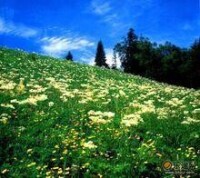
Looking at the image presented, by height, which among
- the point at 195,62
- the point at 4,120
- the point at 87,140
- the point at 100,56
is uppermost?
the point at 100,56

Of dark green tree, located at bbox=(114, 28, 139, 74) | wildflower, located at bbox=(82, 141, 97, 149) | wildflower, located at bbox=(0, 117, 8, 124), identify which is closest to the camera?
wildflower, located at bbox=(82, 141, 97, 149)

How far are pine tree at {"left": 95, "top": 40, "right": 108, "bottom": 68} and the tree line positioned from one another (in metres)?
17.3

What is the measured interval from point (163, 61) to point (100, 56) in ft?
133

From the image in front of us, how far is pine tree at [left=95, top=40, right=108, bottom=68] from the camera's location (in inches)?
4893

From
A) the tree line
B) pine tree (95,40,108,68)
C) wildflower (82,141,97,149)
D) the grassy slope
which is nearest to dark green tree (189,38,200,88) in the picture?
the tree line

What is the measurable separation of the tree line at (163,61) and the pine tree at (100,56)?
1730cm

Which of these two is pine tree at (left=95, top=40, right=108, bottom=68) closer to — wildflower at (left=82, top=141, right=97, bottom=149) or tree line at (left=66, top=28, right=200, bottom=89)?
tree line at (left=66, top=28, right=200, bottom=89)

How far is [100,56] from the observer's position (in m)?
126

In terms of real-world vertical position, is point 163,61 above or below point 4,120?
above

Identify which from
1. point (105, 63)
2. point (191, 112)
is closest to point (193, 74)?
point (105, 63)

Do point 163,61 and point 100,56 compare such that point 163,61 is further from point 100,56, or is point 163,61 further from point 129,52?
point 100,56

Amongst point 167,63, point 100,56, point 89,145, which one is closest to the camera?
point 89,145

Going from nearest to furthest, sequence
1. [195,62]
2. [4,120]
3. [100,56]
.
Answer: [4,120] < [195,62] < [100,56]

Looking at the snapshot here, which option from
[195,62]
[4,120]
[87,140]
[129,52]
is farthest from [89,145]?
[129,52]
